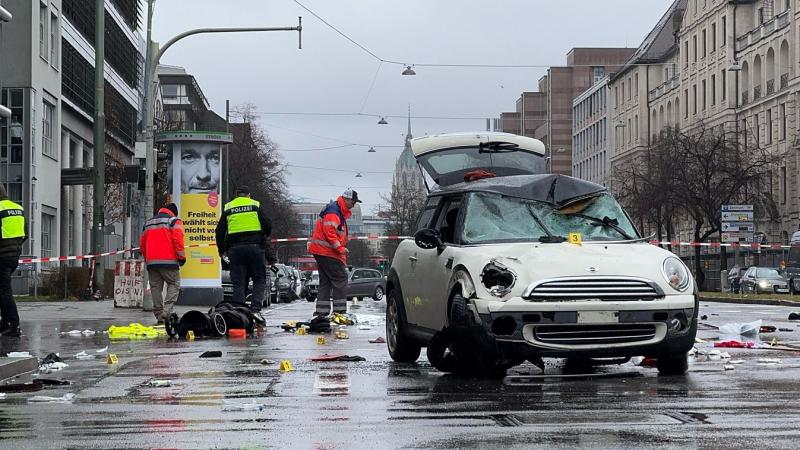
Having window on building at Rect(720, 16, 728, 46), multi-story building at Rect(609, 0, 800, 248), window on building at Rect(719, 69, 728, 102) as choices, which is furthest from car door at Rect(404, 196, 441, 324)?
window on building at Rect(720, 16, 728, 46)

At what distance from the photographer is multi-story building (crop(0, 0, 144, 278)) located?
4588cm

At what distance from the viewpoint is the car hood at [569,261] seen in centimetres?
1059

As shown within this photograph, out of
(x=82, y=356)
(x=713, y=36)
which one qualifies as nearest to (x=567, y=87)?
(x=713, y=36)

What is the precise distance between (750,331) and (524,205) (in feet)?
21.2

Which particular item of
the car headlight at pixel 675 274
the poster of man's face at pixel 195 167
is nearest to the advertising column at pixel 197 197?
the poster of man's face at pixel 195 167

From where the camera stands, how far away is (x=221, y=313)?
60.0ft

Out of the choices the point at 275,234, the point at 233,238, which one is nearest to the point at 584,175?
the point at 275,234

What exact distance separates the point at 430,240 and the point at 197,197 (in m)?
20.2

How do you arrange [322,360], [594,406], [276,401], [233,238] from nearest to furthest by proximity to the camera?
[594,406]
[276,401]
[322,360]
[233,238]

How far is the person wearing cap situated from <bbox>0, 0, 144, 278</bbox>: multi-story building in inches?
610

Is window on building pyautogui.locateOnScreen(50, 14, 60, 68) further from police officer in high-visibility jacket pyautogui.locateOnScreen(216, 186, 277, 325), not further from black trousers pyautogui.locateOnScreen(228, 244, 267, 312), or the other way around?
black trousers pyautogui.locateOnScreen(228, 244, 267, 312)

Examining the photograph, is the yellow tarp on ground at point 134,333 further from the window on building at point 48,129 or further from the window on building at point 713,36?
the window on building at point 713,36

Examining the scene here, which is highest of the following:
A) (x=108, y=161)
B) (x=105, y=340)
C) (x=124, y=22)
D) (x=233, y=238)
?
(x=124, y=22)

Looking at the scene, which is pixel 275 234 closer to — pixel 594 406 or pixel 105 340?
pixel 105 340
